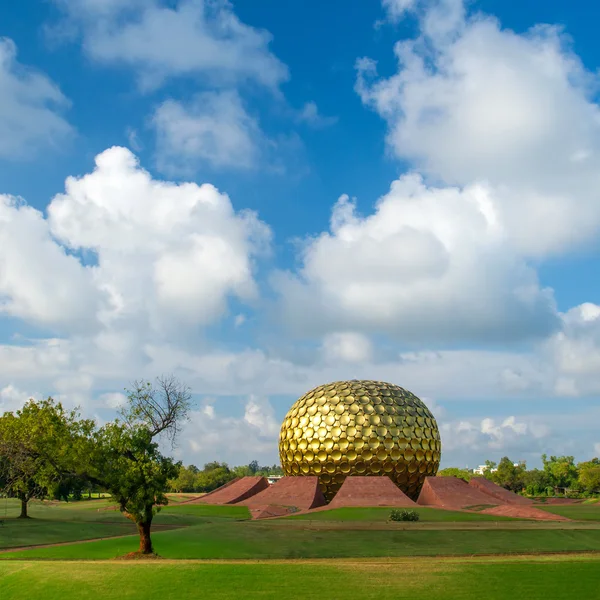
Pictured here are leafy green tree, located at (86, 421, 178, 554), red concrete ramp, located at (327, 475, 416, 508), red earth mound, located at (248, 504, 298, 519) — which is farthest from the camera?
red concrete ramp, located at (327, 475, 416, 508)

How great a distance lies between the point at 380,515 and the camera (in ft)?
108

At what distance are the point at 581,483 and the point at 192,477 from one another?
166ft

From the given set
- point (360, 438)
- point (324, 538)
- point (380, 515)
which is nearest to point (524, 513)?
point (380, 515)

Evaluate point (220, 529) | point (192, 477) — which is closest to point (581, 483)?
point (192, 477)

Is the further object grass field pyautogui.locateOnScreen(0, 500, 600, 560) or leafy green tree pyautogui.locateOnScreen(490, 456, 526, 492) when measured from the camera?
leafy green tree pyautogui.locateOnScreen(490, 456, 526, 492)

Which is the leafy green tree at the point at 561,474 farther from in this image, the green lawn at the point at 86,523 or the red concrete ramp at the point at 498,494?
the green lawn at the point at 86,523

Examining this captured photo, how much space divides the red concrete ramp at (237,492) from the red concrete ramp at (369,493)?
8509 millimetres

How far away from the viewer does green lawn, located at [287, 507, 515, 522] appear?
31.8 meters

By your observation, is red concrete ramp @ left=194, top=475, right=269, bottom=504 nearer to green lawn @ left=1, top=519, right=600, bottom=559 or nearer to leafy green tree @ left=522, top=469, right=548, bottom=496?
green lawn @ left=1, top=519, right=600, bottom=559

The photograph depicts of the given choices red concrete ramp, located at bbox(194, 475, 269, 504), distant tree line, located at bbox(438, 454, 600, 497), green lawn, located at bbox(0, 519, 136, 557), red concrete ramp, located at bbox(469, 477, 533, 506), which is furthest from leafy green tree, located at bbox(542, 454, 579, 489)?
green lawn, located at bbox(0, 519, 136, 557)

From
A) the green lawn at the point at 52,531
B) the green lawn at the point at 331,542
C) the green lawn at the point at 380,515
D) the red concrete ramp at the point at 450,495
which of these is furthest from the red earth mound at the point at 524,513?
the green lawn at the point at 52,531

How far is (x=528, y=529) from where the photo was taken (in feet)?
87.7

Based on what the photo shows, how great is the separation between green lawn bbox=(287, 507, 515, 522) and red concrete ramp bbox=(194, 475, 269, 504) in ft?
37.5

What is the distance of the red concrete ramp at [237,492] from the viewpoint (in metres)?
44.5
